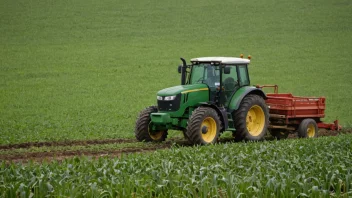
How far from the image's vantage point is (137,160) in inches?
413

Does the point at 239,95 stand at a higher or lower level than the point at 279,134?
higher

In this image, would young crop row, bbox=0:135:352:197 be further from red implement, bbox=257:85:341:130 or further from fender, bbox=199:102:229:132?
red implement, bbox=257:85:341:130

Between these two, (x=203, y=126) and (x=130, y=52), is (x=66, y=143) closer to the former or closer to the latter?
(x=203, y=126)

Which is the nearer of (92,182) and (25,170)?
(92,182)

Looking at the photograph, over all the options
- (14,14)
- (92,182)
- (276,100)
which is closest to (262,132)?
(276,100)

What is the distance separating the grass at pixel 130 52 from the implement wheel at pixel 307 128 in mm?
5385

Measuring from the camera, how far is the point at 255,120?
16875mm

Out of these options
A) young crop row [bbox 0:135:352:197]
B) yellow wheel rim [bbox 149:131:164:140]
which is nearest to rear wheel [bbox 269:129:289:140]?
yellow wheel rim [bbox 149:131:164:140]

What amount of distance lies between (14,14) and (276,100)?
114ft

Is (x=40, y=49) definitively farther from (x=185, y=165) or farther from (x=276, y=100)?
(x=185, y=165)

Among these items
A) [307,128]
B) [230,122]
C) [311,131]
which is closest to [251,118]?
[230,122]

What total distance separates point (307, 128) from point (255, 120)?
2037mm

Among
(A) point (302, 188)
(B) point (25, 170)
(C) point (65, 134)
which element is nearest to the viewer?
(A) point (302, 188)

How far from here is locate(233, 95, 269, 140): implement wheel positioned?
16.0 meters
